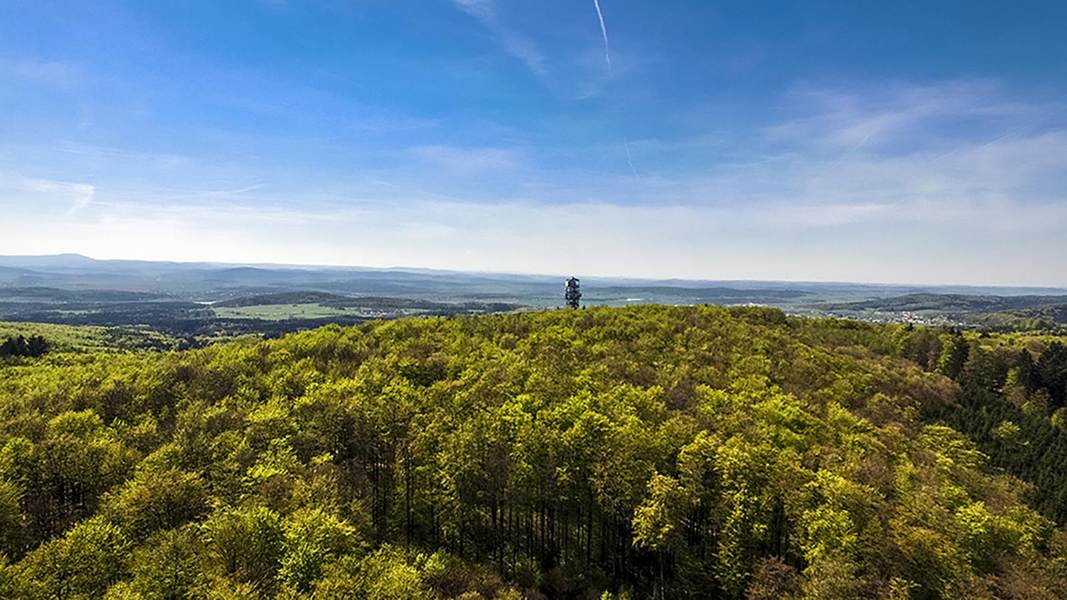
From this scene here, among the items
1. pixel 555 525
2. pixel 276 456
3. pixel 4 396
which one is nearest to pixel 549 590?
pixel 555 525

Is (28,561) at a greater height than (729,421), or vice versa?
(729,421)

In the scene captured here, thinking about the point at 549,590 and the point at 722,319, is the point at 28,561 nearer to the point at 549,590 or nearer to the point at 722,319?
the point at 549,590

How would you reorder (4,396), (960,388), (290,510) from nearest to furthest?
(290,510) → (4,396) → (960,388)

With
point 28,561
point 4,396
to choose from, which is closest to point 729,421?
point 28,561

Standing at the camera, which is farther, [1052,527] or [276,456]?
[1052,527]

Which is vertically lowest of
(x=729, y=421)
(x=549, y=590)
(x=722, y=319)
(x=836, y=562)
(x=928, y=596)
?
(x=549, y=590)

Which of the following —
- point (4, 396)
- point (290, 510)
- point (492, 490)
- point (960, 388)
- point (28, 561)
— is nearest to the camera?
point (28, 561)
